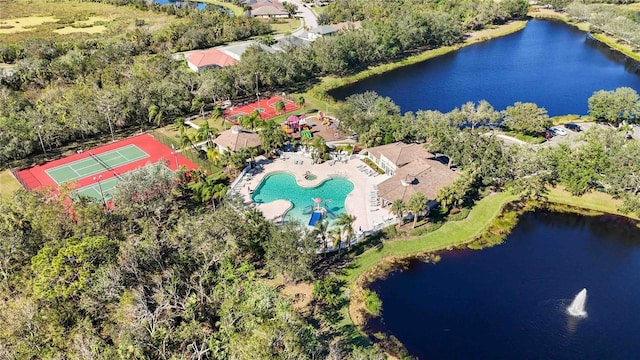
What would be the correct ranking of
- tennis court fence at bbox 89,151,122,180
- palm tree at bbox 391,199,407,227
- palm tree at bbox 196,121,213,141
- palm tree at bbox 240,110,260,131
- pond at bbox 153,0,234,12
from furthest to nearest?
pond at bbox 153,0,234,12
palm tree at bbox 240,110,260,131
palm tree at bbox 196,121,213,141
tennis court fence at bbox 89,151,122,180
palm tree at bbox 391,199,407,227

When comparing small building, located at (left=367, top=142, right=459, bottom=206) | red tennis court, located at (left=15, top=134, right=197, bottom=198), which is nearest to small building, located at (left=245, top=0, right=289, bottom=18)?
red tennis court, located at (left=15, top=134, right=197, bottom=198)

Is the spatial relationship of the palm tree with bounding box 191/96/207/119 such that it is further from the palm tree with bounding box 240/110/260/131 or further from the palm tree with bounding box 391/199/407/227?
the palm tree with bounding box 391/199/407/227

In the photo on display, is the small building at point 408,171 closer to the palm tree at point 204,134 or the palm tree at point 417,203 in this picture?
the palm tree at point 417,203

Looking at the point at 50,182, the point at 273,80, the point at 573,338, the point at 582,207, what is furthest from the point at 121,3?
the point at 573,338

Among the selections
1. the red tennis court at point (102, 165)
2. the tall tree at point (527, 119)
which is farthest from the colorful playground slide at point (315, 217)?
the tall tree at point (527, 119)

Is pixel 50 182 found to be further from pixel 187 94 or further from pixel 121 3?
pixel 121 3
